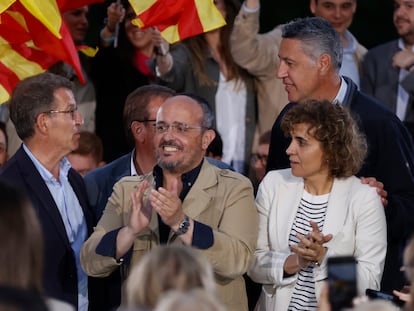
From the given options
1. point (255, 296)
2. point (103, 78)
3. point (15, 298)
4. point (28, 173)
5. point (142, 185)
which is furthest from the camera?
point (103, 78)

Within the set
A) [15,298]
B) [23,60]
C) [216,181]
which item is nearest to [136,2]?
[23,60]

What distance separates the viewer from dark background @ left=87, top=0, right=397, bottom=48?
1047 centimetres

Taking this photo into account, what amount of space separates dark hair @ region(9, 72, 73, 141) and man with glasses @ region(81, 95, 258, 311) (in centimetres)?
65

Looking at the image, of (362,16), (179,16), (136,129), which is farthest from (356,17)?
(136,129)

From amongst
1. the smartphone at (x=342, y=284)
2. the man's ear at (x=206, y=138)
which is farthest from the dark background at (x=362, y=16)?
the smartphone at (x=342, y=284)

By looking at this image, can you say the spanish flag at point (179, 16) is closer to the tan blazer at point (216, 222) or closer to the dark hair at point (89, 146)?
the dark hair at point (89, 146)

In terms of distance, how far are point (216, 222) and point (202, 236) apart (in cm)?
35

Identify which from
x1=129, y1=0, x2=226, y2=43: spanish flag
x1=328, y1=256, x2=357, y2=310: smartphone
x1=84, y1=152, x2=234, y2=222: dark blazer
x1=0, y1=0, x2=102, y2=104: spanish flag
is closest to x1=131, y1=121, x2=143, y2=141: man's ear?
x1=84, y1=152, x2=234, y2=222: dark blazer

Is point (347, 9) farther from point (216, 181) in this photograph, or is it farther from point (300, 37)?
point (216, 181)

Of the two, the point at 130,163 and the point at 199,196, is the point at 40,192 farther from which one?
the point at 130,163

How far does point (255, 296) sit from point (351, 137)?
1680 mm

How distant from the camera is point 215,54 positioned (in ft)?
30.4

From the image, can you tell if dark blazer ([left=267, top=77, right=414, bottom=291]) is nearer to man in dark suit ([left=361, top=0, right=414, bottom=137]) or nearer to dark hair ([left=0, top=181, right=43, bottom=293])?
man in dark suit ([left=361, top=0, right=414, bottom=137])

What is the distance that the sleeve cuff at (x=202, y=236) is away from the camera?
6.04 meters
